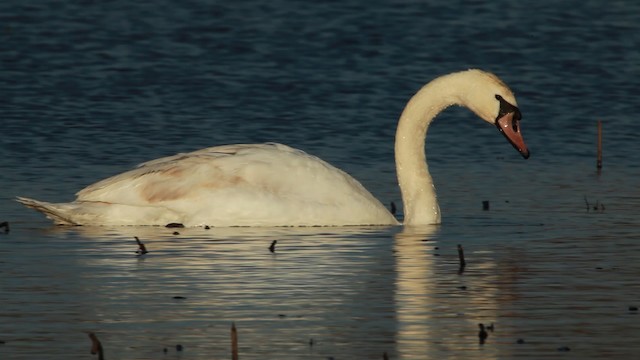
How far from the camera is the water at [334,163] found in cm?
1009

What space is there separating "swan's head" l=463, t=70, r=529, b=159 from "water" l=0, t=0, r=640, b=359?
1.87 feet

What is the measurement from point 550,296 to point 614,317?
2.38 feet

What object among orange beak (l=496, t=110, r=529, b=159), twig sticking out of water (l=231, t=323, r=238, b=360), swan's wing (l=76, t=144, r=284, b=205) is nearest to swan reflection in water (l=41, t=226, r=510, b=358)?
swan's wing (l=76, t=144, r=284, b=205)

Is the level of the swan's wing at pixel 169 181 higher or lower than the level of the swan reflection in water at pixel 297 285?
higher

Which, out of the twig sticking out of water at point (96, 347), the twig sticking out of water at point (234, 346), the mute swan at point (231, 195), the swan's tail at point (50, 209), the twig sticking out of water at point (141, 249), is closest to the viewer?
the twig sticking out of water at point (234, 346)

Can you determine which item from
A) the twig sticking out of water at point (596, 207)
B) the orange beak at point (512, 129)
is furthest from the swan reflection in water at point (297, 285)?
the twig sticking out of water at point (596, 207)

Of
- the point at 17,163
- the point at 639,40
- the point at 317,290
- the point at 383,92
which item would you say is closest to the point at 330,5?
the point at 639,40

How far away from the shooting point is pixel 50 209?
46.0 feet

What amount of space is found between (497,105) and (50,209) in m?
3.56

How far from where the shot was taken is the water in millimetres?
10086

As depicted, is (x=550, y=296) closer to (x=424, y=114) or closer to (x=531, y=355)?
(x=531, y=355)

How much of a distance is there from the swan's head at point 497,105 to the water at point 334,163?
571 millimetres

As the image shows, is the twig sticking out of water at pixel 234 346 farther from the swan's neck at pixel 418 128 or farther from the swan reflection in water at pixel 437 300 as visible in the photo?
the swan's neck at pixel 418 128

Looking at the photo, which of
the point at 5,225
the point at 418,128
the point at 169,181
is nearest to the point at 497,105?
the point at 418,128
